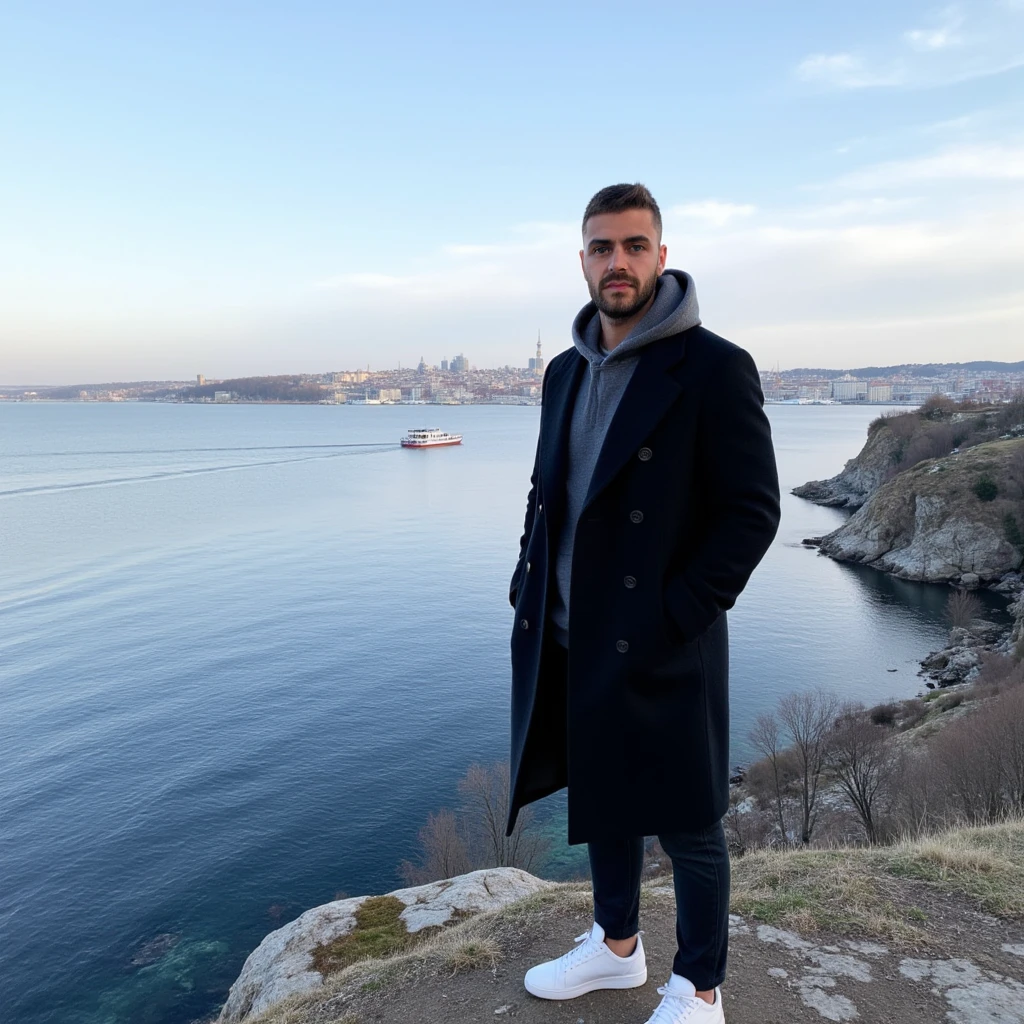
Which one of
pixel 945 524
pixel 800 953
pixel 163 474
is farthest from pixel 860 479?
pixel 800 953

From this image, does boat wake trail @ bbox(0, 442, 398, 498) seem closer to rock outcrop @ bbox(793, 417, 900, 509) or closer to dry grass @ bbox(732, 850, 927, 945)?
rock outcrop @ bbox(793, 417, 900, 509)

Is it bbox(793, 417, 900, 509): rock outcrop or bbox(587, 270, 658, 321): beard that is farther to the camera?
bbox(793, 417, 900, 509): rock outcrop

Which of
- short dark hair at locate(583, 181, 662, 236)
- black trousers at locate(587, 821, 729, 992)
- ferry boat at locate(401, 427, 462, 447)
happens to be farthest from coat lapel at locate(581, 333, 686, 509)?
ferry boat at locate(401, 427, 462, 447)

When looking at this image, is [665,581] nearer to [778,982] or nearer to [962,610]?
[778,982]

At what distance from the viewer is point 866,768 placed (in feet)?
67.6

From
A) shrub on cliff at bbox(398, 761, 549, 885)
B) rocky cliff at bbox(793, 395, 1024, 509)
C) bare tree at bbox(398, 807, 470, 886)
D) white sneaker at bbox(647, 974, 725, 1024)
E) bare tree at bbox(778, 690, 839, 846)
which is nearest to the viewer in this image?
white sneaker at bbox(647, 974, 725, 1024)

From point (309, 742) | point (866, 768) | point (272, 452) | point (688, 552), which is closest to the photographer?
point (688, 552)

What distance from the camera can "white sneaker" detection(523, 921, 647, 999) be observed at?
126 inches

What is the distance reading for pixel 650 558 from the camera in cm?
250

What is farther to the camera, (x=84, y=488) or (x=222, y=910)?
(x=84, y=488)

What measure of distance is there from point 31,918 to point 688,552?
66.3 ft

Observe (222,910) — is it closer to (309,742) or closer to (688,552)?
(309,742)

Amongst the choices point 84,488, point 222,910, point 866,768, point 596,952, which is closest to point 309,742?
point 222,910

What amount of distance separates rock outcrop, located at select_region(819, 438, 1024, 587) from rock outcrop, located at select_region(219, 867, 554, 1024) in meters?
45.8
